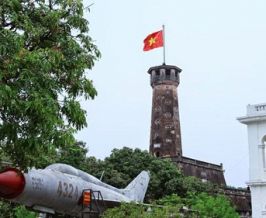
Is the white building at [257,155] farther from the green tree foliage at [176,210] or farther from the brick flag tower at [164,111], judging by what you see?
the brick flag tower at [164,111]

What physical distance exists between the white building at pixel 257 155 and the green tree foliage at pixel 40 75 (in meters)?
22.5

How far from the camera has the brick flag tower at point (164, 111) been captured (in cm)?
5756

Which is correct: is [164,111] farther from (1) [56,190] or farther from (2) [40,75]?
(2) [40,75]

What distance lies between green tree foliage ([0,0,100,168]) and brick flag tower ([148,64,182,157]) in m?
45.4

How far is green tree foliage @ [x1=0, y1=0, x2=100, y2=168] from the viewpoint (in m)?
10.3

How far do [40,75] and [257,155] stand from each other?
2494cm

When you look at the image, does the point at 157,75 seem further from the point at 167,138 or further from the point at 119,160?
the point at 119,160

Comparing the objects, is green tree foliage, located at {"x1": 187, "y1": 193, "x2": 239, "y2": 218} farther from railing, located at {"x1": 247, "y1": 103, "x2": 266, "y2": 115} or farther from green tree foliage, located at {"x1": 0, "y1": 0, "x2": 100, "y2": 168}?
green tree foliage, located at {"x1": 0, "y1": 0, "x2": 100, "y2": 168}

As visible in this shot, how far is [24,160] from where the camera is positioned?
39.0 ft

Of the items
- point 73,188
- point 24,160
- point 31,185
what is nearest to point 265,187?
point 73,188

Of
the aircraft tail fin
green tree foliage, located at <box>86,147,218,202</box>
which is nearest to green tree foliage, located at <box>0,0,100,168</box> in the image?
the aircraft tail fin

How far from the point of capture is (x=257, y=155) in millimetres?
33375

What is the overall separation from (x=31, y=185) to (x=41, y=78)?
8689 mm

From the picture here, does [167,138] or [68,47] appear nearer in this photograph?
[68,47]
